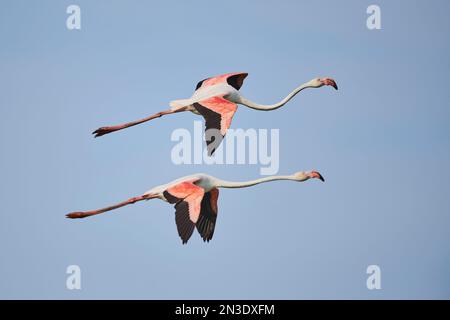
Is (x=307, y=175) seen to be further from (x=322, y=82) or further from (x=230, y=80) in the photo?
(x=322, y=82)

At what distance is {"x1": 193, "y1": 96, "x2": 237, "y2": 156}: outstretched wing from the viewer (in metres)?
19.7

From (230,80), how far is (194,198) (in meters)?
3.31

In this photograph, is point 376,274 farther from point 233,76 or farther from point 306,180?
point 233,76

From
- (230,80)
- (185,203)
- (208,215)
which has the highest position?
(230,80)

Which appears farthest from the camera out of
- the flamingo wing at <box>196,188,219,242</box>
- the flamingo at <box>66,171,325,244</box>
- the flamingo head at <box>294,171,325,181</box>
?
the flamingo head at <box>294,171,325,181</box>

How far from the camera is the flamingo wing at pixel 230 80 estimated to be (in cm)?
2305

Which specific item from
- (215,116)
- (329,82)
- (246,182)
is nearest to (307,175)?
(246,182)

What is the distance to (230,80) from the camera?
909 inches

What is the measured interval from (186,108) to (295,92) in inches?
103

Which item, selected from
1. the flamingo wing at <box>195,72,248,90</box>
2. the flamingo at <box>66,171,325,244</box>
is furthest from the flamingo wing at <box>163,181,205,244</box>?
the flamingo wing at <box>195,72,248,90</box>

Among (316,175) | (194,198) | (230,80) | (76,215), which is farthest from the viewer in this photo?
(230,80)

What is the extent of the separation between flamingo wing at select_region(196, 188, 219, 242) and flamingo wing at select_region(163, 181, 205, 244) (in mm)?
608

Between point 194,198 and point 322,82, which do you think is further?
point 322,82

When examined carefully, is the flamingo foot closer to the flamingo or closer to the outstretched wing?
the flamingo
